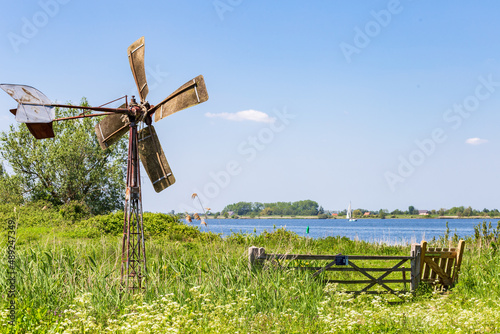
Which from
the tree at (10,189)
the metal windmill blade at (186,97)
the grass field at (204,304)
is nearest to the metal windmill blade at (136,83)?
the metal windmill blade at (186,97)

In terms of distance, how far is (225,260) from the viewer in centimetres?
878

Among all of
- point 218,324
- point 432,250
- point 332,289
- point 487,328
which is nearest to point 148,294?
point 218,324

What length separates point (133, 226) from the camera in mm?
7992

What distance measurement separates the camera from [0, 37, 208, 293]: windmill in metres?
6.95

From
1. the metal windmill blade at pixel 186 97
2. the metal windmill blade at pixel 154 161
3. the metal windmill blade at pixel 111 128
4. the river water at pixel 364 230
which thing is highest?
the metal windmill blade at pixel 186 97

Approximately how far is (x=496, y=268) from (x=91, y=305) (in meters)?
9.81

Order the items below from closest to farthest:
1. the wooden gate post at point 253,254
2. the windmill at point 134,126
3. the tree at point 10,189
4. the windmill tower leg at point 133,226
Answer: the windmill at point 134,126 < the windmill tower leg at point 133,226 < the wooden gate post at point 253,254 < the tree at point 10,189

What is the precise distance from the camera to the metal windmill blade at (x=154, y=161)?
8.51 metres

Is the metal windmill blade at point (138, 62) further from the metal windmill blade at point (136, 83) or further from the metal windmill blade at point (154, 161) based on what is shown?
the metal windmill blade at point (154, 161)

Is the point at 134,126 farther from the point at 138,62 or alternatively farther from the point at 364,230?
the point at 364,230

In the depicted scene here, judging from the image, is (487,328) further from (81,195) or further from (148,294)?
(81,195)

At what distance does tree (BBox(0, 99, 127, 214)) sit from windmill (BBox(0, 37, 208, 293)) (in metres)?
21.0

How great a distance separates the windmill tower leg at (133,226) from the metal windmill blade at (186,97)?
27.2 inches

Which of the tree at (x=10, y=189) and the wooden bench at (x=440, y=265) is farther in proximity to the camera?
the tree at (x=10, y=189)
